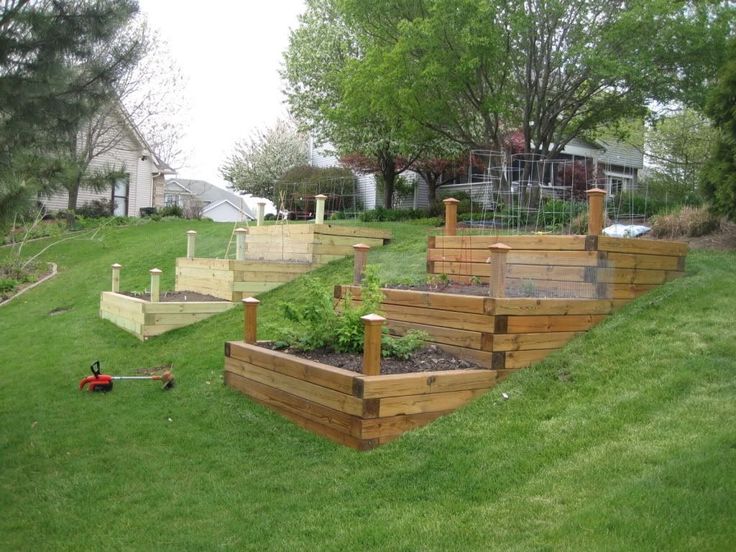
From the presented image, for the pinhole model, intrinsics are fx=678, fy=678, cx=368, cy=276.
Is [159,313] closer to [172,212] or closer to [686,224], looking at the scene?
[686,224]

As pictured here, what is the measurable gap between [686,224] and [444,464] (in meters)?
6.05

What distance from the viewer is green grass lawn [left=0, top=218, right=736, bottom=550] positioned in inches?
120

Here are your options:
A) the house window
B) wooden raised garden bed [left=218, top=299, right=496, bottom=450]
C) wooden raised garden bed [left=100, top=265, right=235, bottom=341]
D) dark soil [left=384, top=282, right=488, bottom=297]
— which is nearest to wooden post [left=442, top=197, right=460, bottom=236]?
dark soil [left=384, top=282, right=488, bottom=297]

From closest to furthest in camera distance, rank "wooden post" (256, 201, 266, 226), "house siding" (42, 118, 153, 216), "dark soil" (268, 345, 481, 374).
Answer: "dark soil" (268, 345, 481, 374), "wooden post" (256, 201, 266, 226), "house siding" (42, 118, 153, 216)

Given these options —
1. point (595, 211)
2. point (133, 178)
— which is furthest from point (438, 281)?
point (133, 178)

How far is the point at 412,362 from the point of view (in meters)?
4.86

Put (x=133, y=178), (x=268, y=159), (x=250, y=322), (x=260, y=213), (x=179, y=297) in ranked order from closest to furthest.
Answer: (x=250, y=322), (x=179, y=297), (x=260, y=213), (x=133, y=178), (x=268, y=159)

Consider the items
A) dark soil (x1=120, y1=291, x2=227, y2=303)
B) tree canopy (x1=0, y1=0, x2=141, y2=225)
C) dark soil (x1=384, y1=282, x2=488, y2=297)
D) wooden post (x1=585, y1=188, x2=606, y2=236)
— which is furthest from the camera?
dark soil (x1=120, y1=291, x2=227, y2=303)

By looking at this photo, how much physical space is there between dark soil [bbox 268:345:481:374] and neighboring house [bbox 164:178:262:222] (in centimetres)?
2375

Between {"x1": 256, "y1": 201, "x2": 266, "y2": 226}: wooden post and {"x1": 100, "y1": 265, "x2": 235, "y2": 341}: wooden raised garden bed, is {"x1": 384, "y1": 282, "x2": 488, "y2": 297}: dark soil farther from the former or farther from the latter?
{"x1": 256, "y1": 201, "x2": 266, "y2": 226}: wooden post

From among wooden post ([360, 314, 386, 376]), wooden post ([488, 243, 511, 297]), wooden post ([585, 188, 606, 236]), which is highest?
wooden post ([585, 188, 606, 236])

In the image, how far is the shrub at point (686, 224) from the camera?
326 inches

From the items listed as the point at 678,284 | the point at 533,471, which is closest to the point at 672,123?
the point at 678,284

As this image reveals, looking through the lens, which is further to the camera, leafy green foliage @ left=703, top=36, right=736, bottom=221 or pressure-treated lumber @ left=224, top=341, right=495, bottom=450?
leafy green foliage @ left=703, top=36, right=736, bottom=221
